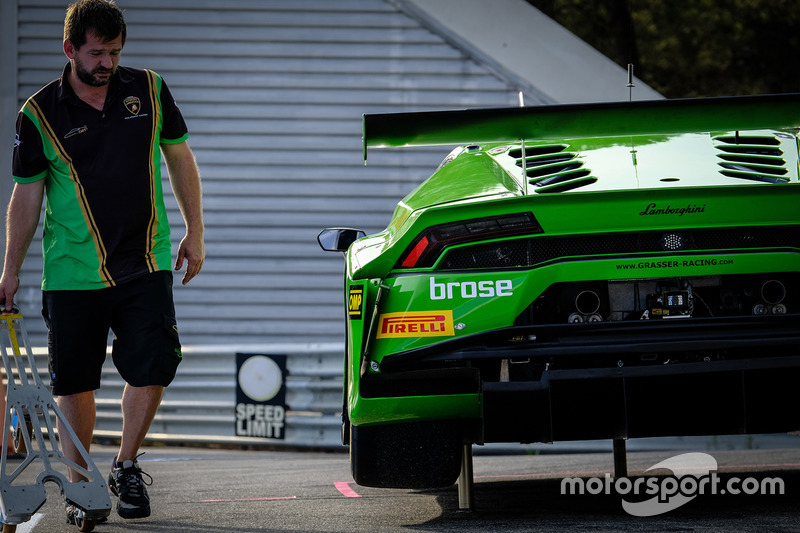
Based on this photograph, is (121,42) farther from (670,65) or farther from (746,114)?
(670,65)

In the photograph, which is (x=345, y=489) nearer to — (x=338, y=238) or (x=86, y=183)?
(x=338, y=238)

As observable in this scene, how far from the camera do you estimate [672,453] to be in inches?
317

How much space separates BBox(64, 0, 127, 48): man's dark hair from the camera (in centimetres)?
428

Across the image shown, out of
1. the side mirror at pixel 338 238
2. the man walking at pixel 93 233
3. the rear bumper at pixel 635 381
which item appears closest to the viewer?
the rear bumper at pixel 635 381

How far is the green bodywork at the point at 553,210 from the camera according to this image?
376 cm

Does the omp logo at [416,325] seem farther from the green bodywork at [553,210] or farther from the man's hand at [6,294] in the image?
the man's hand at [6,294]

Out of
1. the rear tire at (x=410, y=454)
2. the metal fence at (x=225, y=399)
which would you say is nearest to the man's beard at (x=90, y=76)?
the rear tire at (x=410, y=454)

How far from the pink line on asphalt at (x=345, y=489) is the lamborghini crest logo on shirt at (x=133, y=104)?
1992mm

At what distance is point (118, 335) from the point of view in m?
4.43

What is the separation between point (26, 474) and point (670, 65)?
21857 millimetres

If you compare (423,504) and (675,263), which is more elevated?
(675,263)

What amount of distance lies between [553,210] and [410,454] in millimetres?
992

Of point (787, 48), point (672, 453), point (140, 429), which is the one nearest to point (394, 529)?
point (140, 429)

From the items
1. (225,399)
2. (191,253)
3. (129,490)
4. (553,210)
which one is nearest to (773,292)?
(553,210)
